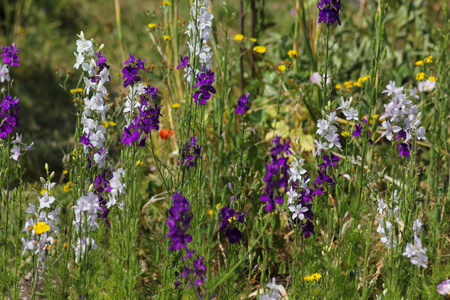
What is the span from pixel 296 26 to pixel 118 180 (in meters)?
1.95

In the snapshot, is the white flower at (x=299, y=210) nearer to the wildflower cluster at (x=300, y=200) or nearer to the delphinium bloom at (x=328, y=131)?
the wildflower cluster at (x=300, y=200)

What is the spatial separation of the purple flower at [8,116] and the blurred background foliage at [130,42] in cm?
54

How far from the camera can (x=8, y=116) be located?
2195mm

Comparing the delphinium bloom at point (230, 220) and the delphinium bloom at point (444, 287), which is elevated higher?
the delphinium bloom at point (230, 220)

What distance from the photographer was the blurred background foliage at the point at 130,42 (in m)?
3.72

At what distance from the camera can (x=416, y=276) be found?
2215mm

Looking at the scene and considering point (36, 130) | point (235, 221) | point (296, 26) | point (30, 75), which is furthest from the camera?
point (30, 75)

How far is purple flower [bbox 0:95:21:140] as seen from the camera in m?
2.16

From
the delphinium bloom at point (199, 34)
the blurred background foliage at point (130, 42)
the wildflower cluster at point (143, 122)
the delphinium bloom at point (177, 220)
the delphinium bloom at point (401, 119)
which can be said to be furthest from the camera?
the blurred background foliage at point (130, 42)

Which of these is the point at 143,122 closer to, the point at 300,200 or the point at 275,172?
the point at 275,172

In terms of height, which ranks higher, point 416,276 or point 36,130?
point 36,130

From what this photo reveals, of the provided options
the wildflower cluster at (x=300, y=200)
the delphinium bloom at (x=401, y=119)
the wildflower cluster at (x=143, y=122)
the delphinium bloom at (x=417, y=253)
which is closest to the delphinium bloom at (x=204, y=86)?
the wildflower cluster at (x=143, y=122)

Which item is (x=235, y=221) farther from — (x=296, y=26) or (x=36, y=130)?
(x=36, y=130)

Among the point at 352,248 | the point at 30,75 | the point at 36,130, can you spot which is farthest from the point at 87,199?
the point at 30,75
